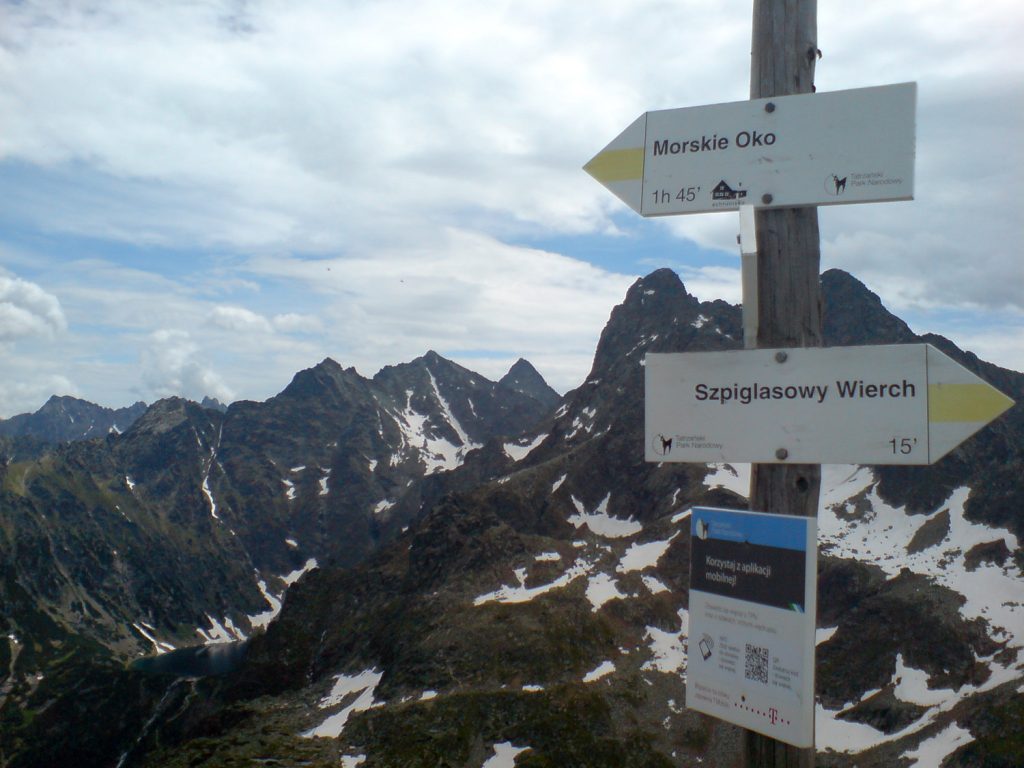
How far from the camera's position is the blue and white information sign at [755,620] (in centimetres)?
514

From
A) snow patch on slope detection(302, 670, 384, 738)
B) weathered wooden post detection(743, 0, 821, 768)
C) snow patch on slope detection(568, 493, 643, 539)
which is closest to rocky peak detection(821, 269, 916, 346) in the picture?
snow patch on slope detection(568, 493, 643, 539)

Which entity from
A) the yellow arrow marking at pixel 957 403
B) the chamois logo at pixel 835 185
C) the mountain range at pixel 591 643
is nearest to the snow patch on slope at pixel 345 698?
the mountain range at pixel 591 643

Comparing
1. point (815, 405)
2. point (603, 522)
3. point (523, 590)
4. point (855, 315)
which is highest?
point (855, 315)

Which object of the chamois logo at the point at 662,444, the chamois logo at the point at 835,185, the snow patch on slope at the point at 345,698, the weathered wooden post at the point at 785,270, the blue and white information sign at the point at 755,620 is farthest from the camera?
the snow patch on slope at the point at 345,698

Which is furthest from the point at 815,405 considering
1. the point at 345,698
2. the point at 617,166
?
the point at 345,698

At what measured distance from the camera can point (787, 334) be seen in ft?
18.5

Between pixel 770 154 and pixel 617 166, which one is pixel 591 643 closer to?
pixel 617 166

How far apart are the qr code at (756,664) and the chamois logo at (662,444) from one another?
149 cm

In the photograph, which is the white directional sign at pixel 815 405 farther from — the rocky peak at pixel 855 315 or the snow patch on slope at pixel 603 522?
the rocky peak at pixel 855 315

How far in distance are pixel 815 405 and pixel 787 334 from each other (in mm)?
577

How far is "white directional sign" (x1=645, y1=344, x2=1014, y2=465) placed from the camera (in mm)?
5238

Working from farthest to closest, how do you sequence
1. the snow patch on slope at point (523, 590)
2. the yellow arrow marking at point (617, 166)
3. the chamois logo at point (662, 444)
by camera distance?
1. the snow patch on slope at point (523, 590)
2. the yellow arrow marking at point (617, 166)
3. the chamois logo at point (662, 444)

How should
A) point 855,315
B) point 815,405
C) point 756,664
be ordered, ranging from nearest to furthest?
point 756,664
point 815,405
point 855,315

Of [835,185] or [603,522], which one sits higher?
[835,185]
